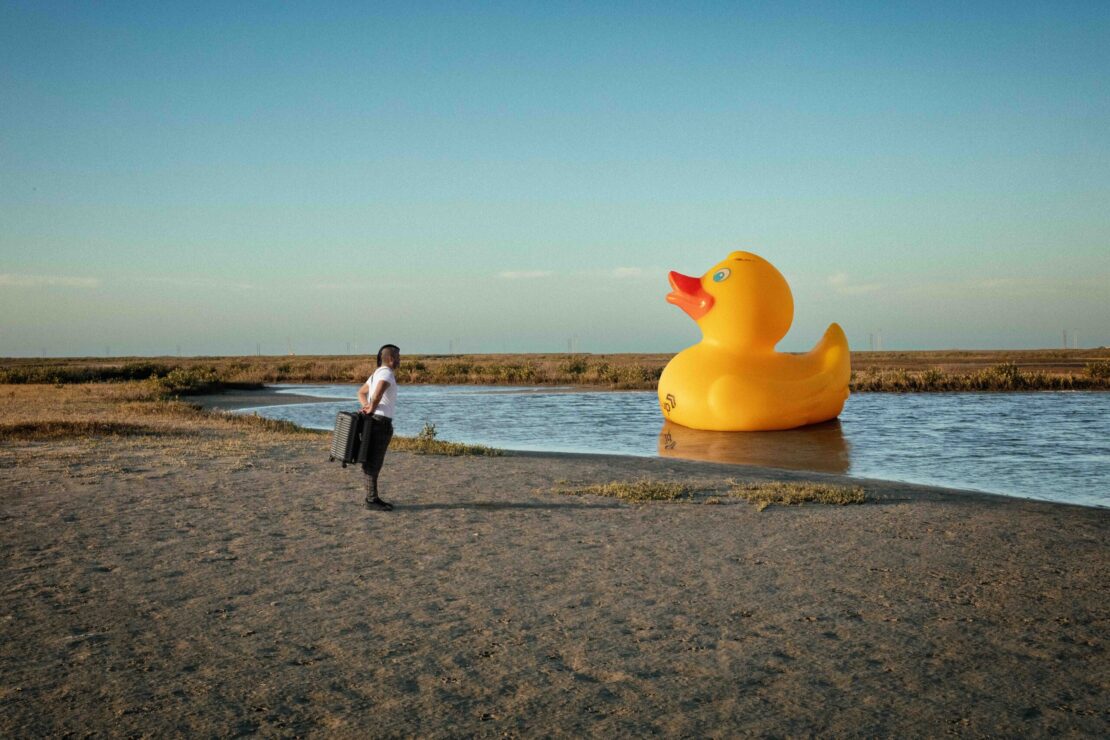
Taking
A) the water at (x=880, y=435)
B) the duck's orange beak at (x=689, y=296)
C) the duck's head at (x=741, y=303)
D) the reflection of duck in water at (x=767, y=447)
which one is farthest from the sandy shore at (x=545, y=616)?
the duck's orange beak at (x=689, y=296)

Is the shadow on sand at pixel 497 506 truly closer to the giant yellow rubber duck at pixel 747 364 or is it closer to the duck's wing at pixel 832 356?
the giant yellow rubber duck at pixel 747 364

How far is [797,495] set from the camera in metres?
9.99

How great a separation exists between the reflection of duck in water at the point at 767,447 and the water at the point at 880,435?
2 cm

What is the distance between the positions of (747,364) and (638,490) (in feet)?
27.0

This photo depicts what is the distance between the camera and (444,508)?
9.47 m

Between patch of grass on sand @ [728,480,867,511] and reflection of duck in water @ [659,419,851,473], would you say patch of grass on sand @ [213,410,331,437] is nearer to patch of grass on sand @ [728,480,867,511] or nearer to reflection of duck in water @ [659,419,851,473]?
reflection of duck in water @ [659,419,851,473]

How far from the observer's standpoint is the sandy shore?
4180 millimetres

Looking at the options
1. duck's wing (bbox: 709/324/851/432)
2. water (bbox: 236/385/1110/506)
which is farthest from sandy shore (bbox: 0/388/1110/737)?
duck's wing (bbox: 709/324/851/432)

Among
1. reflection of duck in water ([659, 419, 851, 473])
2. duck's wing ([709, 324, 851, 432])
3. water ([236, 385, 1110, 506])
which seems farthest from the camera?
duck's wing ([709, 324, 851, 432])

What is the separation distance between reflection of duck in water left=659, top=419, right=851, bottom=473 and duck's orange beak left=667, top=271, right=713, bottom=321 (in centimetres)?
257

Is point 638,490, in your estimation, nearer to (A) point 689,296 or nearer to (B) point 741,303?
(B) point 741,303

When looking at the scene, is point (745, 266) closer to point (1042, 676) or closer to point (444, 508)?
point (444, 508)

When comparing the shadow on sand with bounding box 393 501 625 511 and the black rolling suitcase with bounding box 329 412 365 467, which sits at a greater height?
the black rolling suitcase with bounding box 329 412 365 467

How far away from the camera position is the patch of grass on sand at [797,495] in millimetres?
9852
